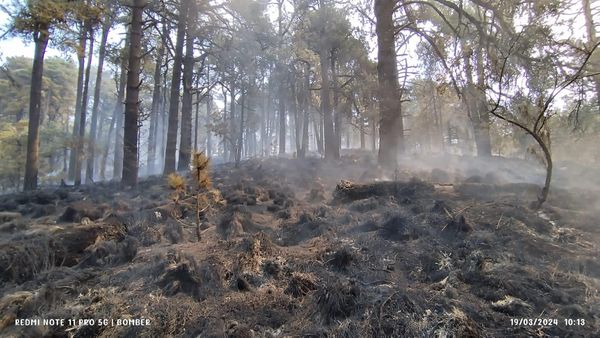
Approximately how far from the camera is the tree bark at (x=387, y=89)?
9.86 metres

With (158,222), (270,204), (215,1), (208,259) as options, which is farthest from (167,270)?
(215,1)

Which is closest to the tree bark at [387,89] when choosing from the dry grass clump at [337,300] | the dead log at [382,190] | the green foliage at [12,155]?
the dead log at [382,190]

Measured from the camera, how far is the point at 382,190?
7.11m

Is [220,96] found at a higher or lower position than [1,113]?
higher

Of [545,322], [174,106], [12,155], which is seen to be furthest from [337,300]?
[12,155]

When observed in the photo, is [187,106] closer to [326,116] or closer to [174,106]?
[174,106]

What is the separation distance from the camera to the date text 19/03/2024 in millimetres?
2742

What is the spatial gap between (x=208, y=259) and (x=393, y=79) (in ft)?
25.7

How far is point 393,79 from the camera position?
9.91 m

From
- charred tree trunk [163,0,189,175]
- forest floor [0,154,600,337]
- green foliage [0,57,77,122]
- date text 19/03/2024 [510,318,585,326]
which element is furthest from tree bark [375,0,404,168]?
green foliage [0,57,77,122]

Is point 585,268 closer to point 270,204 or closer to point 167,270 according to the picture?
point 167,270

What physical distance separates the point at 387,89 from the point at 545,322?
797cm

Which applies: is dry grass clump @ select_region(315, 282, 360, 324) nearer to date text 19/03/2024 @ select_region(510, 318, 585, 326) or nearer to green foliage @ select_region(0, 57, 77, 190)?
date text 19/03/2024 @ select_region(510, 318, 585, 326)

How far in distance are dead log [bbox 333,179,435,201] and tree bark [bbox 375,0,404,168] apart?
280 cm
